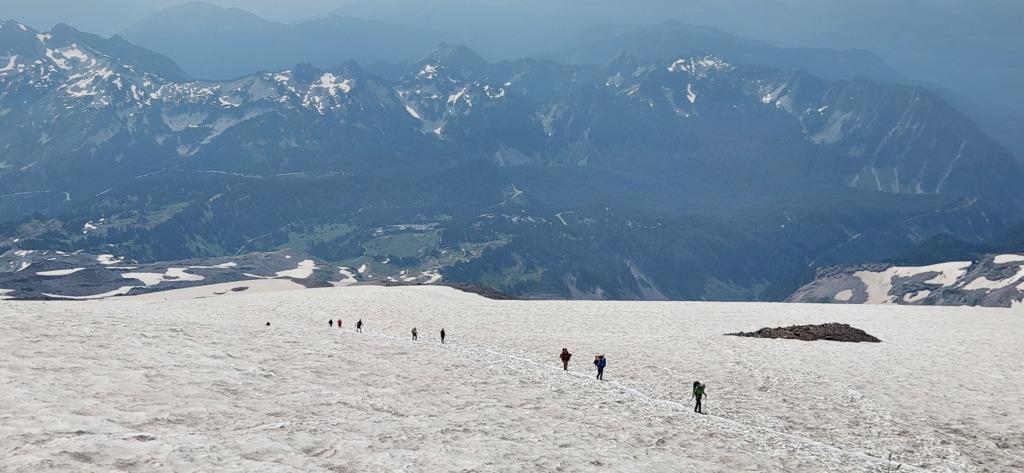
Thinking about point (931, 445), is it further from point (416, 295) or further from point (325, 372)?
point (416, 295)

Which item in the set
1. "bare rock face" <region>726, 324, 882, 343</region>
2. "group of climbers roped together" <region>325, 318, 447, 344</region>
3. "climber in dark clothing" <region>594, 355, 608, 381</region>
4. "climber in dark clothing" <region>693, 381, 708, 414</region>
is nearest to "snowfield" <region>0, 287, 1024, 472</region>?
"climber in dark clothing" <region>594, 355, 608, 381</region>

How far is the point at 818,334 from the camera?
75125 mm

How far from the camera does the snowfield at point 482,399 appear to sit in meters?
30.3

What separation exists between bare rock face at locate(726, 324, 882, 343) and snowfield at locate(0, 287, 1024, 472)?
2.84 m

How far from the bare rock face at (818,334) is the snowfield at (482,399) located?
2838mm

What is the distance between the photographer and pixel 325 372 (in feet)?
152

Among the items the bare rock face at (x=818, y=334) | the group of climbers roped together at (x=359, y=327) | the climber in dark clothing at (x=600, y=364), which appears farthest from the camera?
the bare rock face at (x=818, y=334)

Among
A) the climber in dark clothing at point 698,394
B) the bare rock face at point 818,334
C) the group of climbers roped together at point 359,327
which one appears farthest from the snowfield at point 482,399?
the bare rock face at point 818,334

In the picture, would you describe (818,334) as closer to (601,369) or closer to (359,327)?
(601,369)

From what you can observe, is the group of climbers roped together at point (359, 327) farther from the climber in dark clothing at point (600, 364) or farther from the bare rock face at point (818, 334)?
the bare rock face at point (818, 334)

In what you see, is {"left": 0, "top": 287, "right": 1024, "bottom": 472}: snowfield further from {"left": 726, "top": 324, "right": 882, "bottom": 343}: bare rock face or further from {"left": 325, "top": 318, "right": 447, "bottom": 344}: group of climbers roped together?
{"left": 726, "top": 324, "right": 882, "bottom": 343}: bare rock face

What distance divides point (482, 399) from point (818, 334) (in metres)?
43.6

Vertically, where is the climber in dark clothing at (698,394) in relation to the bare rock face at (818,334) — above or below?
below

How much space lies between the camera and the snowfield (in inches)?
1195
